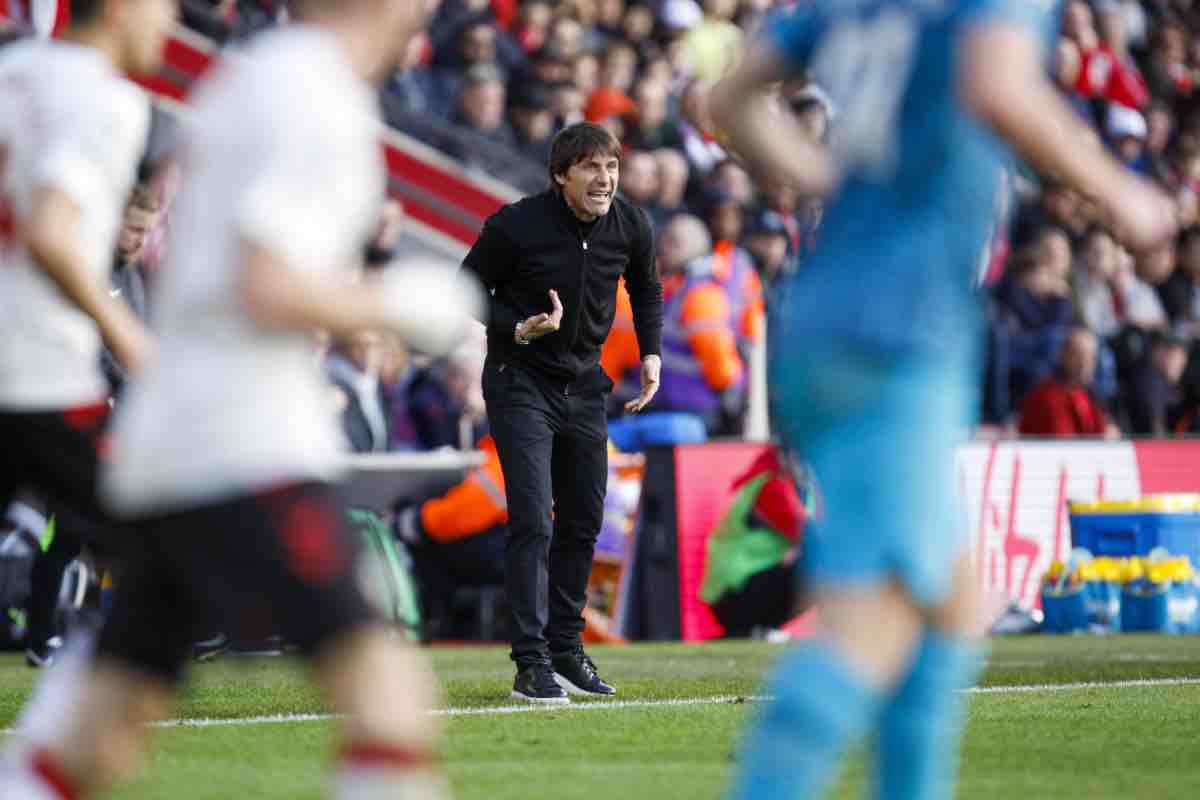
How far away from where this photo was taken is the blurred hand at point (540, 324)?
9.44 m

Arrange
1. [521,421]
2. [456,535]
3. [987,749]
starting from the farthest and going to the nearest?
[456,535] → [521,421] → [987,749]

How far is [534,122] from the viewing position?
1822cm

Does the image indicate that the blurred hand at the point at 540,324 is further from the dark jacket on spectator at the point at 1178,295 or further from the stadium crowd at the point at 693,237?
the dark jacket on spectator at the point at 1178,295

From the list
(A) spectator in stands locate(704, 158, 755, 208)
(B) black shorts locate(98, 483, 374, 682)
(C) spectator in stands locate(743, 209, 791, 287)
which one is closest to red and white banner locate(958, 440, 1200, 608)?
(C) spectator in stands locate(743, 209, 791, 287)

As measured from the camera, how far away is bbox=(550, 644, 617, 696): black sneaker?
9672 millimetres

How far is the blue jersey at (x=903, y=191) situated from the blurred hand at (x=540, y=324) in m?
4.96

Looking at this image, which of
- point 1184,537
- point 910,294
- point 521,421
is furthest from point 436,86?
point 910,294

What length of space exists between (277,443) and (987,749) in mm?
4056

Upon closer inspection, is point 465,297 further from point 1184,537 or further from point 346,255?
point 1184,537

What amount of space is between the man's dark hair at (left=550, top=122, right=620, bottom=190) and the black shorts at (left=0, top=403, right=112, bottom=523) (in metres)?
4.10

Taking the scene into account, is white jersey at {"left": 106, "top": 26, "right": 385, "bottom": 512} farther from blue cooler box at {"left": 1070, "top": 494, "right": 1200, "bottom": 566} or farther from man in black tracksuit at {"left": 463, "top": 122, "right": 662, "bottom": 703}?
blue cooler box at {"left": 1070, "top": 494, "right": 1200, "bottom": 566}

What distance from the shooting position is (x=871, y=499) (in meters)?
4.28

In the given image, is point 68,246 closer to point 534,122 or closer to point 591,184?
point 591,184

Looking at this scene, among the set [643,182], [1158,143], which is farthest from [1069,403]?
[1158,143]
